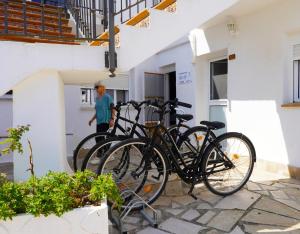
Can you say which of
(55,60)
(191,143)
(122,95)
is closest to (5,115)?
(122,95)

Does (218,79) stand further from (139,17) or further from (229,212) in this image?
(229,212)

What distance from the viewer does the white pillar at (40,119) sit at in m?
3.08

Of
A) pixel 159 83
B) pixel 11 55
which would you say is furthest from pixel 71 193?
pixel 159 83

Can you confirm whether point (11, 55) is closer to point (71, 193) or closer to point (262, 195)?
point (71, 193)

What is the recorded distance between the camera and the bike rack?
2.72m

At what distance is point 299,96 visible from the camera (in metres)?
4.64

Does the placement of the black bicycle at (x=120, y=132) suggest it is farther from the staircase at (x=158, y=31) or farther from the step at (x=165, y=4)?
the step at (x=165, y=4)

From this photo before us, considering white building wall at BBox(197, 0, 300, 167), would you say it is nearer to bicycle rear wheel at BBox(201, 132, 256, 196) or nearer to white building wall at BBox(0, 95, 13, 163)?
bicycle rear wheel at BBox(201, 132, 256, 196)

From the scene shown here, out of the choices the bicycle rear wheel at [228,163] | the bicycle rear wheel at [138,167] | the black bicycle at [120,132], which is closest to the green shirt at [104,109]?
the black bicycle at [120,132]

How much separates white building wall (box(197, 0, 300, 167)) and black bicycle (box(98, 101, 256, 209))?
1040mm

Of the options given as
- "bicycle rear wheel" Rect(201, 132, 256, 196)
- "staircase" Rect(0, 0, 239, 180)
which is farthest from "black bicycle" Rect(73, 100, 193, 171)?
"bicycle rear wheel" Rect(201, 132, 256, 196)

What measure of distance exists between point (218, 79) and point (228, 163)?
313cm

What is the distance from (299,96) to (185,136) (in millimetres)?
2105

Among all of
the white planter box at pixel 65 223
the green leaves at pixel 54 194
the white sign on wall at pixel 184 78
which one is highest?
the white sign on wall at pixel 184 78
